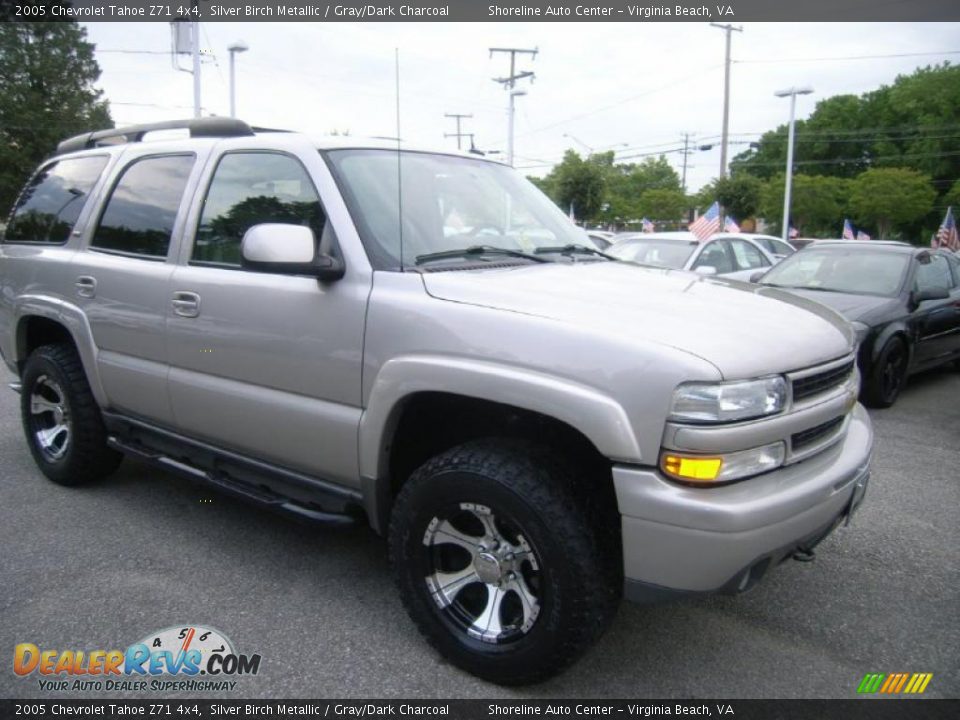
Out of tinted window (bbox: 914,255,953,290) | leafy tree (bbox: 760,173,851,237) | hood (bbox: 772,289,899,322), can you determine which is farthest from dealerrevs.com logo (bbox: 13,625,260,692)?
leafy tree (bbox: 760,173,851,237)

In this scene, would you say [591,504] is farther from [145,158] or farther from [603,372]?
[145,158]

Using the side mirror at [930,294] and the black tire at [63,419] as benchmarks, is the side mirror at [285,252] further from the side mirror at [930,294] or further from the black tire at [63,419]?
the side mirror at [930,294]

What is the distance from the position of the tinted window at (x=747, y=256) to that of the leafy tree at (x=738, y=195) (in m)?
27.3

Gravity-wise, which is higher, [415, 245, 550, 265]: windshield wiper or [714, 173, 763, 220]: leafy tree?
[714, 173, 763, 220]: leafy tree

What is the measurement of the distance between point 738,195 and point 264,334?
128 feet

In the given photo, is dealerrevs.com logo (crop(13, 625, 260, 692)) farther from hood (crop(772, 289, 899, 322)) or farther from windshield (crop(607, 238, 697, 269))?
windshield (crop(607, 238, 697, 269))

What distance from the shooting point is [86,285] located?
3.87 m

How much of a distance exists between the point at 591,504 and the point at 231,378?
66.9 inches

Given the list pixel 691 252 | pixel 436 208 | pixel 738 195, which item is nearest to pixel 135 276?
pixel 436 208

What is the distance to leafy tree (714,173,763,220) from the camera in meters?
37.8

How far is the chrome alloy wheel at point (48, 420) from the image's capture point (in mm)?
4285

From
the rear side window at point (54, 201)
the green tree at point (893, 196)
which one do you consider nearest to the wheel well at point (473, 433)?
the rear side window at point (54, 201)

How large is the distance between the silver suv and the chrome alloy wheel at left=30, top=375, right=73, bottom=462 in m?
0.52

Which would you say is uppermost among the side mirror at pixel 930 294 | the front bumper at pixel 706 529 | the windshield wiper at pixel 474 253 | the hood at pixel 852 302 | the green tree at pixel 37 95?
the green tree at pixel 37 95
